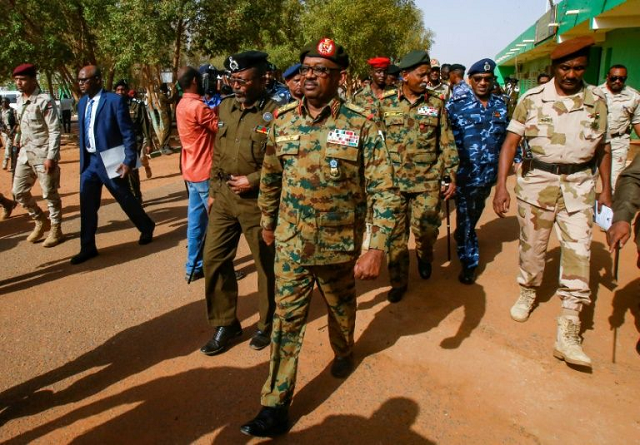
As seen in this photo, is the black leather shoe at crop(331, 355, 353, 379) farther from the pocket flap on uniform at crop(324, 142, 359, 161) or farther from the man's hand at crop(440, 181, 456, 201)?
the man's hand at crop(440, 181, 456, 201)

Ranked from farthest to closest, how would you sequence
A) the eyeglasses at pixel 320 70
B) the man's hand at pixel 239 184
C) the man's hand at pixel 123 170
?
the man's hand at pixel 123 170 → the man's hand at pixel 239 184 → the eyeglasses at pixel 320 70

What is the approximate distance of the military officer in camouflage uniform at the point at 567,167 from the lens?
3410 mm

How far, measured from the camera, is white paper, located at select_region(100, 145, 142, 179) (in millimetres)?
5605

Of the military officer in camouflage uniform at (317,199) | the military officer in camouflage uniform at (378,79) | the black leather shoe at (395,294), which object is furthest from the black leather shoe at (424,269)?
the military officer in camouflage uniform at (378,79)

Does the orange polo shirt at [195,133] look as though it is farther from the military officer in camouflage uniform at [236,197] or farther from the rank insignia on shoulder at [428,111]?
the rank insignia on shoulder at [428,111]

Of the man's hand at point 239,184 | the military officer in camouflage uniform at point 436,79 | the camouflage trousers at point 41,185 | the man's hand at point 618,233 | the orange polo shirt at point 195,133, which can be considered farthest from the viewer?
the military officer in camouflage uniform at point 436,79

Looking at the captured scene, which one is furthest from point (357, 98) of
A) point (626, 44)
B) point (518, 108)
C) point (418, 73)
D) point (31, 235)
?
point (626, 44)

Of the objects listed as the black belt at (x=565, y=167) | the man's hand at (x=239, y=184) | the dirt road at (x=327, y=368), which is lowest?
the dirt road at (x=327, y=368)

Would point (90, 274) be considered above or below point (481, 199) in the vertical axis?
below

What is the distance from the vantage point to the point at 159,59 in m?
16.0

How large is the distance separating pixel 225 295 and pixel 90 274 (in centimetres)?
252

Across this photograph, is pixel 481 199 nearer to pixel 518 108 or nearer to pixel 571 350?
pixel 518 108

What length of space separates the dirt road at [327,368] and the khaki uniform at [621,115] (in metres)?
2.07

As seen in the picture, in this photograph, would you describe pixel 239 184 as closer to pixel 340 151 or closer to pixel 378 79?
pixel 340 151
